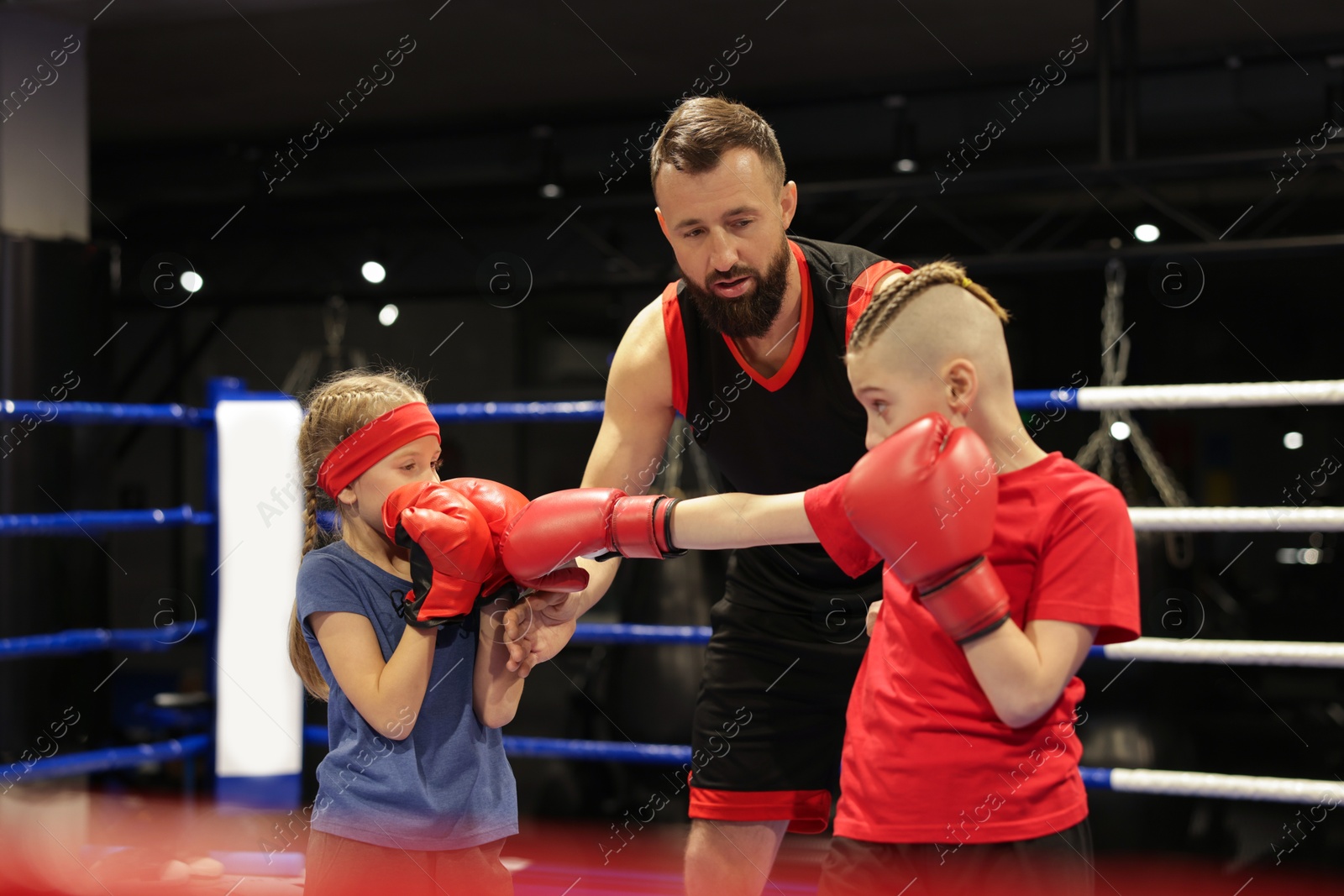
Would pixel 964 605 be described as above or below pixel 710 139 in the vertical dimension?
below

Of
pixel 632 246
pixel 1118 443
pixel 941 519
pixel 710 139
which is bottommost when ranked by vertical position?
pixel 941 519

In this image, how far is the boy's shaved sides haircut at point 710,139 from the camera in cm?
157

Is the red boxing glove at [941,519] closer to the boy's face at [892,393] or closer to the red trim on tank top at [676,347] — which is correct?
the boy's face at [892,393]

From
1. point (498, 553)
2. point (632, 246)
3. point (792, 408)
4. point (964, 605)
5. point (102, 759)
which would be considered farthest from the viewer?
point (632, 246)

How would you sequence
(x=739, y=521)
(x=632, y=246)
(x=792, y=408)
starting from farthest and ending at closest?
1. (x=632, y=246)
2. (x=792, y=408)
3. (x=739, y=521)

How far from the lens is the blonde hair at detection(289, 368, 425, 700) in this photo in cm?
149

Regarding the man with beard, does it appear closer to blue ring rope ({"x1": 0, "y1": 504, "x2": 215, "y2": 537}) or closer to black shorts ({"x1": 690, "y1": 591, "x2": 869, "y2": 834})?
black shorts ({"x1": 690, "y1": 591, "x2": 869, "y2": 834})

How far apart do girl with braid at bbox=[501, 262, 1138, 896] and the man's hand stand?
0.40 metres

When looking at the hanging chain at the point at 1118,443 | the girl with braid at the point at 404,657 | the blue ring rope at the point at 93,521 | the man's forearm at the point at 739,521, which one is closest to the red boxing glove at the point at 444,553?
the girl with braid at the point at 404,657

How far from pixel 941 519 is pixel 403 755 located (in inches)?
27.8

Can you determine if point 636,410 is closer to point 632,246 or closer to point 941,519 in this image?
point 941,519

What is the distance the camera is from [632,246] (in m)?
7.34

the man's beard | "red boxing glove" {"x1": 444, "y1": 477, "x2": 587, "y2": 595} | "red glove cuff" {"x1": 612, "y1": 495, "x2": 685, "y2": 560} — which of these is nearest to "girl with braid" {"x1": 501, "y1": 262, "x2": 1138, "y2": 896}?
"red glove cuff" {"x1": 612, "y1": 495, "x2": 685, "y2": 560}

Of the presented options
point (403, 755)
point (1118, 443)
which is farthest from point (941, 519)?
point (1118, 443)
